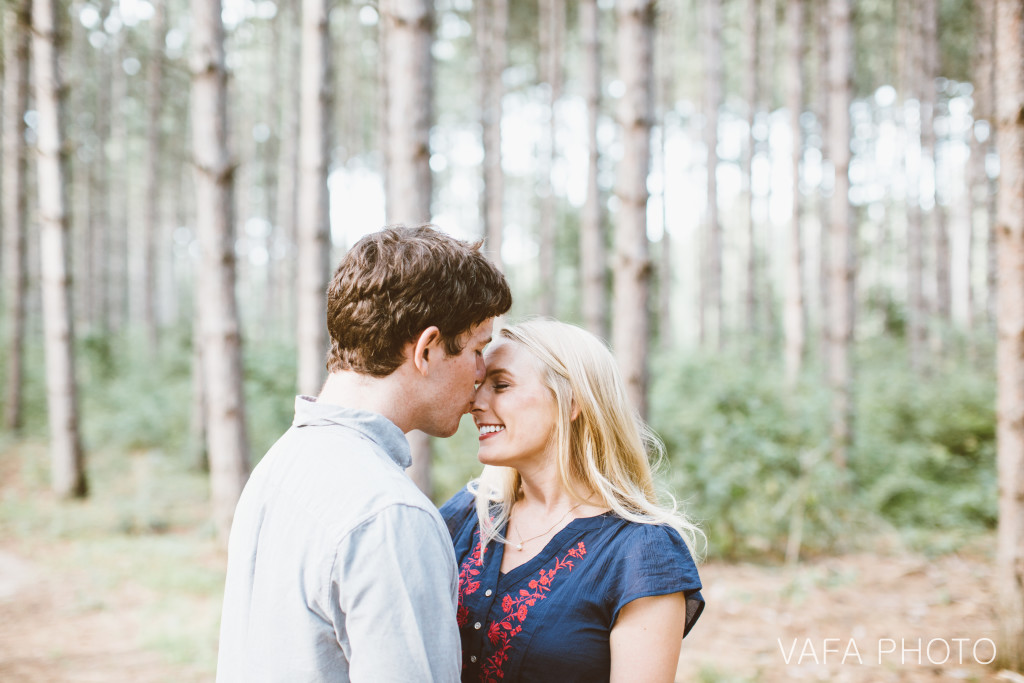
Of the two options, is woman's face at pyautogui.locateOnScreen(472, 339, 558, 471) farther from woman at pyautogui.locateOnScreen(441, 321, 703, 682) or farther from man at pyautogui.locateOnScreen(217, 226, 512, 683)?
man at pyautogui.locateOnScreen(217, 226, 512, 683)

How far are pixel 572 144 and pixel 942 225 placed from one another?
1320 cm

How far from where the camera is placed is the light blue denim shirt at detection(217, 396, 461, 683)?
1187 millimetres

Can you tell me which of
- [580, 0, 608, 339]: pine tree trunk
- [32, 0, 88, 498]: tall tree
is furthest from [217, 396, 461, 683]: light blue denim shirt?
[32, 0, 88, 498]: tall tree

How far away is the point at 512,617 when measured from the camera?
1842 millimetres

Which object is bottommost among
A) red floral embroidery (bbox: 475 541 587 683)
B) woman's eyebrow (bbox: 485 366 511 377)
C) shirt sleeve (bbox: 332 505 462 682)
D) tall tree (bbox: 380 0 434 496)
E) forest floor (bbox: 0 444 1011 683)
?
forest floor (bbox: 0 444 1011 683)

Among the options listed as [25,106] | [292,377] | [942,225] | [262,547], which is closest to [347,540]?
[262,547]

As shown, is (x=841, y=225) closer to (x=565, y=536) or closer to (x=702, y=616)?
(x=702, y=616)

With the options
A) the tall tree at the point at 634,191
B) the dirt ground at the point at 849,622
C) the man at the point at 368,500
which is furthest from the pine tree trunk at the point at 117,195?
the man at the point at 368,500

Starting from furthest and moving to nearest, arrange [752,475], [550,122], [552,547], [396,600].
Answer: [550,122]
[752,475]
[552,547]
[396,600]

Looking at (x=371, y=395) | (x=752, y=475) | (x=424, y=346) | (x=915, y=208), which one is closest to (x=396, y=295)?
(x=424, y=346)

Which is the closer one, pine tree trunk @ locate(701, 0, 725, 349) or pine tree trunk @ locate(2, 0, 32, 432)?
pine tree trunk @ locate(2, 0, 32, 432)

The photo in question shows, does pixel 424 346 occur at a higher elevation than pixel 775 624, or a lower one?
higher

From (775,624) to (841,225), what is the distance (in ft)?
18.2

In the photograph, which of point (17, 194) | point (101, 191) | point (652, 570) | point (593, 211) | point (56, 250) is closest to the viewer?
point (652, 570)
